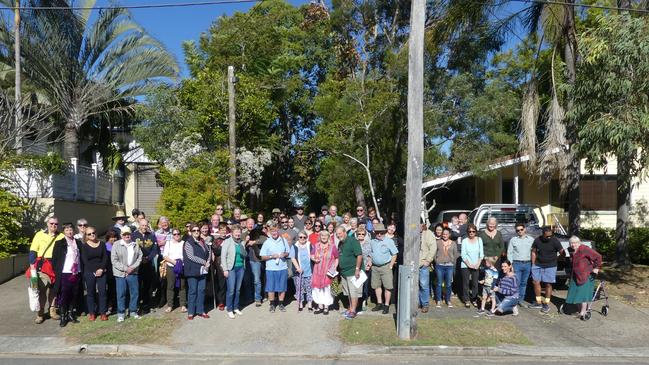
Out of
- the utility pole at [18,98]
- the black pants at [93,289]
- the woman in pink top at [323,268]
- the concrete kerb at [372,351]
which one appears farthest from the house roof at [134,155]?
the concrete kerb at [372,351]

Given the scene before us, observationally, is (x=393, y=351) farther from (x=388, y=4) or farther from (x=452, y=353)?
(x=388, y=4)

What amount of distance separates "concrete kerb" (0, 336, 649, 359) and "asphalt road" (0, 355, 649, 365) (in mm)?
141

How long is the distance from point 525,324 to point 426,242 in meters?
2.23

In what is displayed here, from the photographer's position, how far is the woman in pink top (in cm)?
1095

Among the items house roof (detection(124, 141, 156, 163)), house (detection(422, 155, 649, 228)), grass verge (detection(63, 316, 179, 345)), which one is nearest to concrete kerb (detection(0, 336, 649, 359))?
grass verge (detection(63, 316, 179, 345))

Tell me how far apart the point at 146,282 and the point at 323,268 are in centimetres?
330

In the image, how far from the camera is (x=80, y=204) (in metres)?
18.2

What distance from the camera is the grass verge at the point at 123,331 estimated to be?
9500 mm

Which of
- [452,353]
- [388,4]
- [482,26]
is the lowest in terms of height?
[452,353]

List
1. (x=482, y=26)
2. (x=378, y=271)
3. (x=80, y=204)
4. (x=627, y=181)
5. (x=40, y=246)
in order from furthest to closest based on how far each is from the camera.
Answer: (x=80, y=204), (x=482, y=26), (x=627, y=181), (x=378, y=271), (x=40, y=246)

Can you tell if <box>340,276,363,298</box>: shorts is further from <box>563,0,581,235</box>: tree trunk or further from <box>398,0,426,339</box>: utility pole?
<box>563,0,581,235</box>: tree trunk

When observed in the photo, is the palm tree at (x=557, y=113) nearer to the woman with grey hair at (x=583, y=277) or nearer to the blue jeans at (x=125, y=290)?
the woman with grey hair at (x=583, y=277)

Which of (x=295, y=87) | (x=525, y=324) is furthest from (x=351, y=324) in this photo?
(x=295, y=87)

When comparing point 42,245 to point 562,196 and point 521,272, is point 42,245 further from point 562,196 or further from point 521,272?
point 562,196
